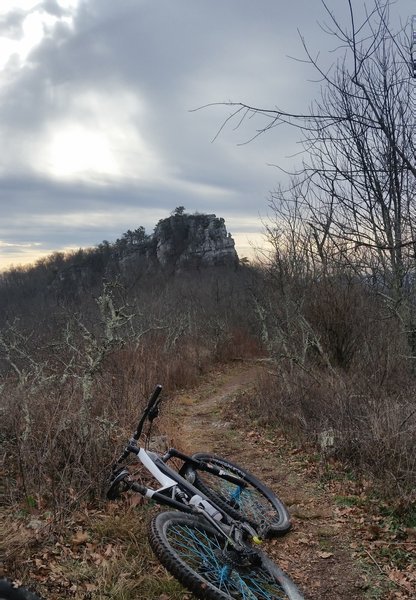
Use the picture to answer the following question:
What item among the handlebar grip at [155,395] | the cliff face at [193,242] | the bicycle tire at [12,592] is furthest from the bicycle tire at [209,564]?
the cliff face at [193,242]

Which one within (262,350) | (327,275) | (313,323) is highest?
(327,275)

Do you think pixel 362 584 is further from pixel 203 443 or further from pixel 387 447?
pixel 203 443

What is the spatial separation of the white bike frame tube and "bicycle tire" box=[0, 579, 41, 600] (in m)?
1.06

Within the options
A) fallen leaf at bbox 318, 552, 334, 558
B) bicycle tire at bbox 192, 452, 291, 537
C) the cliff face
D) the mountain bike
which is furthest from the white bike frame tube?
the cliff face

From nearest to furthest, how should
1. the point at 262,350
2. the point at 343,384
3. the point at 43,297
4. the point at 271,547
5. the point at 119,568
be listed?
the point at 119,568 < the point at 271,547 < the point at 343,384 < the point at 262,350 < the point at 43,297

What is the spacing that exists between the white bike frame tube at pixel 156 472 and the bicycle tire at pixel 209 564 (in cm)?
24

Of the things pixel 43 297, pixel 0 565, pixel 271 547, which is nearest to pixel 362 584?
pixel 271 547

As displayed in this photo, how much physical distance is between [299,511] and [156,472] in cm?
206

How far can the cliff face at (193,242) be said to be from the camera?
64.0 meters

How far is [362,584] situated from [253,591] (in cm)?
95

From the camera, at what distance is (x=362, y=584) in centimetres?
349

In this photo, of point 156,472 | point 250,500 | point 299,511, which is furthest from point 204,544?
point 299,511

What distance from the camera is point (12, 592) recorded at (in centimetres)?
263

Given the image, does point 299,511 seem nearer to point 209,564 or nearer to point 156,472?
point 209,564
